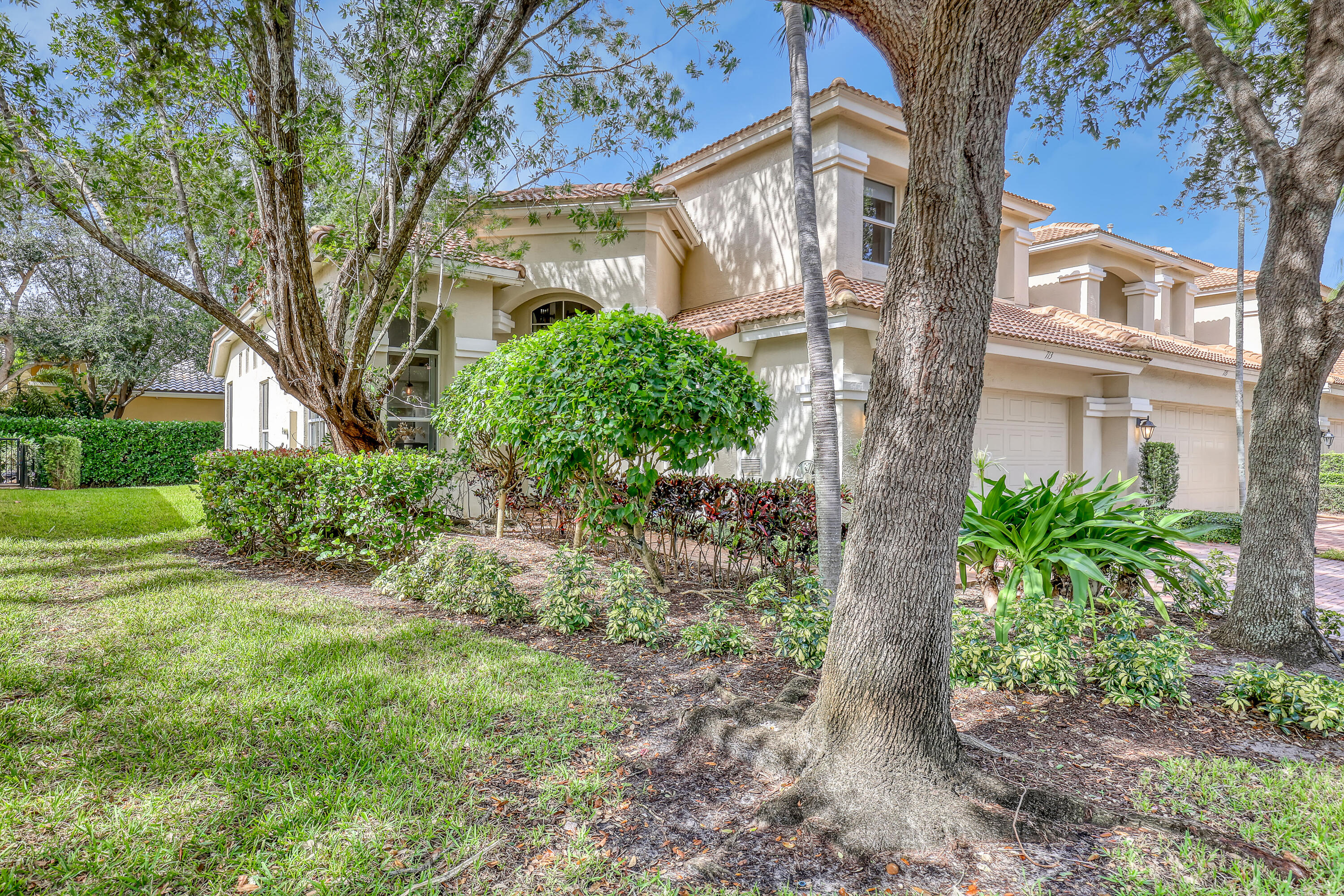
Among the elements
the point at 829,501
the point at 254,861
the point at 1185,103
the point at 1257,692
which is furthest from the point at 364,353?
the point at 1185,103

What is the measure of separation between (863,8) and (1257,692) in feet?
A: 14.2

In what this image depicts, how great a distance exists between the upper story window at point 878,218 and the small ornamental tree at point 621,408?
23.8ft

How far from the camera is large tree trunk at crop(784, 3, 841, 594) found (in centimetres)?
494

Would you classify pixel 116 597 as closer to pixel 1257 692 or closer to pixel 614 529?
pixel 614 529

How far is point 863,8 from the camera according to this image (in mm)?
2721

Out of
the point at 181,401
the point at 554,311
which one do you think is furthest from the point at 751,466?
the point at 181,401

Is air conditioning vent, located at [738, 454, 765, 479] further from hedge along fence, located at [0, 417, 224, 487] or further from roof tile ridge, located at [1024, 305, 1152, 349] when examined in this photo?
hedge along fence, located at [0, 417, 224, 487]

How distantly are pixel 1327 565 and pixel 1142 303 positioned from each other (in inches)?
411

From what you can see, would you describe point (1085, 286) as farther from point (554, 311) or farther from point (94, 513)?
point (94, 513)

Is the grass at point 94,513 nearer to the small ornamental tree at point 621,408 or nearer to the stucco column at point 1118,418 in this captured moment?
the small ornamental tree at point 621,408

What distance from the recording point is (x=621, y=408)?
5.41 meters

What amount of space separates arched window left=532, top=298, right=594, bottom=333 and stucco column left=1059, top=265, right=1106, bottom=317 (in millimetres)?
12267

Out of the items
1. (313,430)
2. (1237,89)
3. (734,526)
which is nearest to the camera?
(1237,89)

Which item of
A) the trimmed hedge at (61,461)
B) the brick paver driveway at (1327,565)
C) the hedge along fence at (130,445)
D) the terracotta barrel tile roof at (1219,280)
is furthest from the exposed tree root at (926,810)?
the terracotta barrel tile roof at (1219,280)
